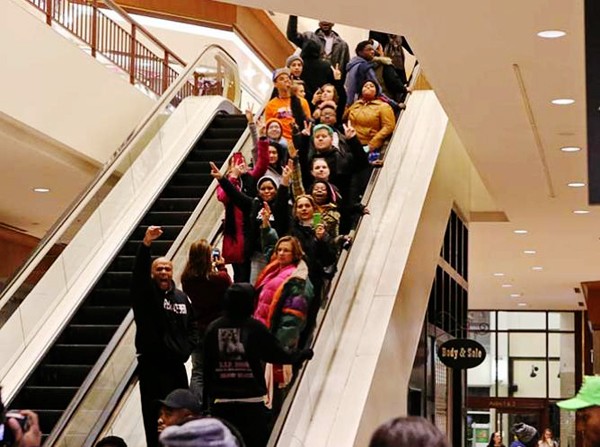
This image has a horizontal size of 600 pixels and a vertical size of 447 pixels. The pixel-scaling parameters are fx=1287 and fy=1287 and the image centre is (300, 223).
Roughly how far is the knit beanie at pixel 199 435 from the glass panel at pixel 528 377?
32885 millimetres

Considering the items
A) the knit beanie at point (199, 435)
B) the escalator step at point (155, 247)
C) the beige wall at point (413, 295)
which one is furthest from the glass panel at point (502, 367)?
the knit beanie at point (199, 435)

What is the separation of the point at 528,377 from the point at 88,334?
26.3 m

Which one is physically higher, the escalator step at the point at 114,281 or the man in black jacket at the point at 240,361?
the escalator step at the point at 114,281

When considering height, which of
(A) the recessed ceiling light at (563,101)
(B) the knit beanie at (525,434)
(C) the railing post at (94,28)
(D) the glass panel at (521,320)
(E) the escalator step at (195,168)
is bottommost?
(B) the knit beanie at (525,434)

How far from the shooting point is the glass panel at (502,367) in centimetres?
3572

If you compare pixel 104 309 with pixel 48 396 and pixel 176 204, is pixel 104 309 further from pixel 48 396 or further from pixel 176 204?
pixel 176 204

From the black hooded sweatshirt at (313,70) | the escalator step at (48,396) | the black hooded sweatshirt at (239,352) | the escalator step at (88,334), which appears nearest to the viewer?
the black hooded sweatshirt at (239,352)

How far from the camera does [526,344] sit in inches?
1426

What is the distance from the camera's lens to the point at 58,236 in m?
11.5

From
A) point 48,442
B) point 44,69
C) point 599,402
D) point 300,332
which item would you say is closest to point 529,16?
point 300,332

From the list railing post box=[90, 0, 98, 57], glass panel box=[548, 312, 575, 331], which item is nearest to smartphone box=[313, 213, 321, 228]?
railing post box=[90, 0, 98, 57]

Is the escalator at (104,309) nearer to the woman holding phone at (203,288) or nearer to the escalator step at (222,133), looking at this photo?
Result: the escalator step at (222,133)

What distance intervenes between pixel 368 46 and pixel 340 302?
14.3ft

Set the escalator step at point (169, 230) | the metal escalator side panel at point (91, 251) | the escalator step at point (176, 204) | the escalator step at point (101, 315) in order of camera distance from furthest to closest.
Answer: the escalator step at point (176, 204), the escalator step at point (169, 230), the escalator step at point (101, 315), the metal escalator side panel at point (91, 251)
